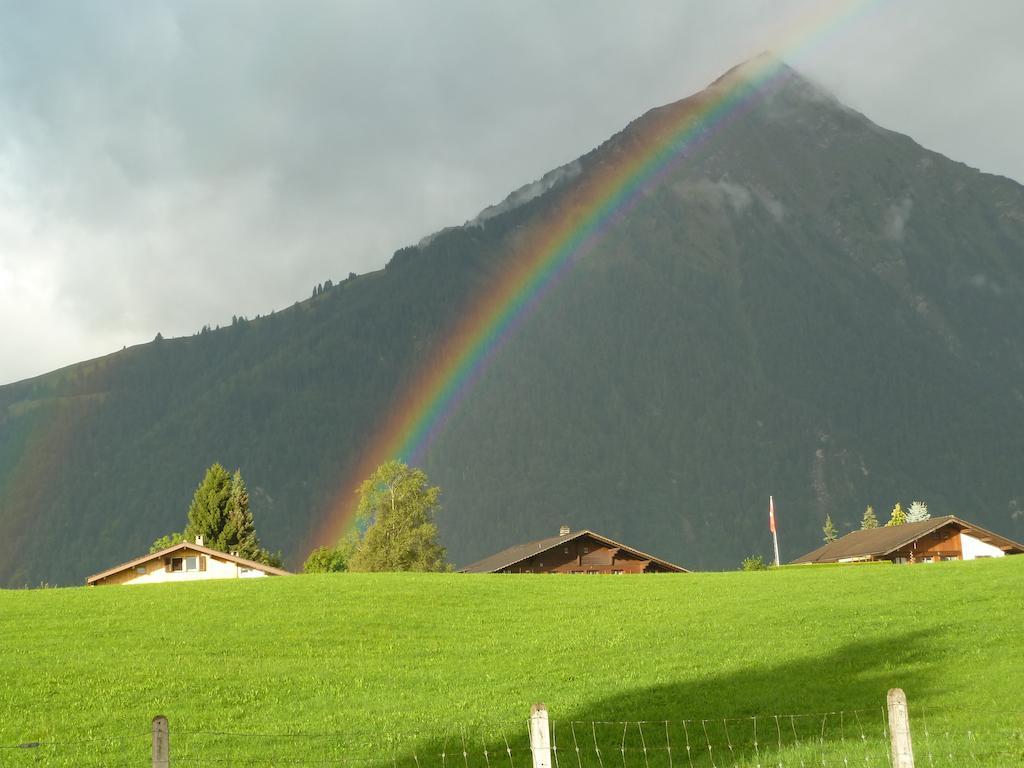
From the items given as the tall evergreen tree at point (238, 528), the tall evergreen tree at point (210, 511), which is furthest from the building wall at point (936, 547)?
the tall evergreen tree at point (210, 511)

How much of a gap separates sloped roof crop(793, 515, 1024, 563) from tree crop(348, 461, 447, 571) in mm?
35499

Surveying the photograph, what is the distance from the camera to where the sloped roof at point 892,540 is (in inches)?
3147

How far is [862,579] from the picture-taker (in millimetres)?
48750

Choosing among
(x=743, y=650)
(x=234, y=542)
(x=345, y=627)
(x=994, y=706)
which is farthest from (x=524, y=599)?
(x=234, y=542)

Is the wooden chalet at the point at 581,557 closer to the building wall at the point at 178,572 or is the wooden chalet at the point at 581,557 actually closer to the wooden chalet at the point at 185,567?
the wooden chalet at the point at 185,567

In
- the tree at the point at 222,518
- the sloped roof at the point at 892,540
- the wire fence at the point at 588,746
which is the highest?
the tree at the point at 222,518

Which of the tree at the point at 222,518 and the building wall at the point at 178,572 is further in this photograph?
the tree at the point at 222,518

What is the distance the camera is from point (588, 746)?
21.2m

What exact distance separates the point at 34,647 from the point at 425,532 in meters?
68.9

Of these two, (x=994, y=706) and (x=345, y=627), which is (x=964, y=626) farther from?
(x=345, y=627)

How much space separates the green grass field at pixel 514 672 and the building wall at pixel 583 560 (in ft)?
108

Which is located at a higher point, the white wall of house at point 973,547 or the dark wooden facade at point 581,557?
the dark wooden facade at point 581,557

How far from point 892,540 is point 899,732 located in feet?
250

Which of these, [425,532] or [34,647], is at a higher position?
[425,532]
